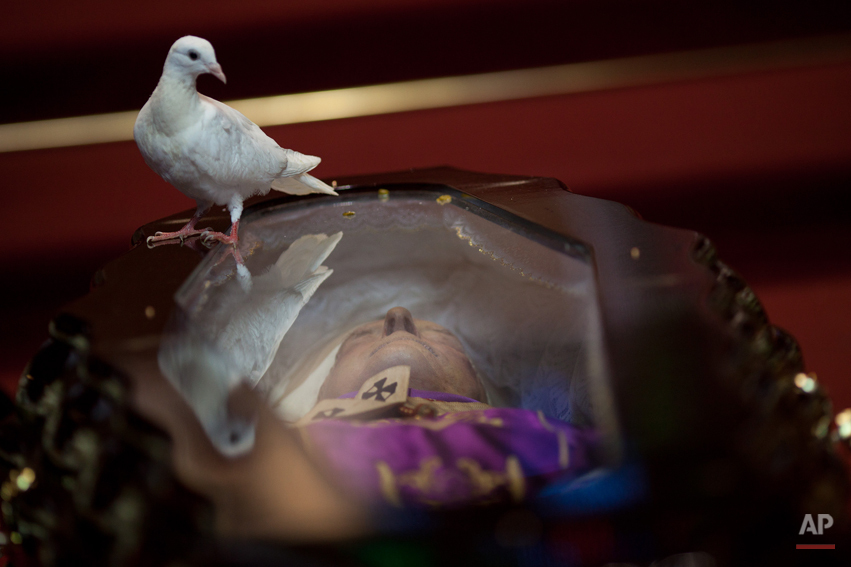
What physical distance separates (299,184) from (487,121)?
0.56 m

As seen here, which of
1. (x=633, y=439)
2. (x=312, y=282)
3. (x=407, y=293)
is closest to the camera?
(x=633, y=439)

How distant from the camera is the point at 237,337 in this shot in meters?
0.46

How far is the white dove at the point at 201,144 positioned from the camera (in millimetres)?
481

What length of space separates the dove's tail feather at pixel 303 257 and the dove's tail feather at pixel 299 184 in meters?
0.04

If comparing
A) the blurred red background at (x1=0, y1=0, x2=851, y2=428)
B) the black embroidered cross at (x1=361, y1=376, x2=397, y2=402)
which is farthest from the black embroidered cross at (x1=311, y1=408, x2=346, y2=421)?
the blurred red background at (x1=0, y1=0, x2=851, y2=428)

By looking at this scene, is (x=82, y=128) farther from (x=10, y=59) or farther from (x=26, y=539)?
(x=26, y=539)

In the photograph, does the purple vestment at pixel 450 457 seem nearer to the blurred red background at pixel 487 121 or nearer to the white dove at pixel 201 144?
the white dove at pixel 201 144

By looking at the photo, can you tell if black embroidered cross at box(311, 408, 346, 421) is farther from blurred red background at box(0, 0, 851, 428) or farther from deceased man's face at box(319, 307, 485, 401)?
blurred red background at box(0, 0, 851, 428)

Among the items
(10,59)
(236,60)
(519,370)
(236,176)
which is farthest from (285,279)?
(10,59)

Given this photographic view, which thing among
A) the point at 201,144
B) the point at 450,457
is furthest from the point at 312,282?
the point at 450,457

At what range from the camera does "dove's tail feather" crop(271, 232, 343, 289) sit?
54cm

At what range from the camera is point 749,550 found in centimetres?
30

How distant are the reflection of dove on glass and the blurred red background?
0.55 m

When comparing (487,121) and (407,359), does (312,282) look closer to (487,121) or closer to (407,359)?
(407,359)
